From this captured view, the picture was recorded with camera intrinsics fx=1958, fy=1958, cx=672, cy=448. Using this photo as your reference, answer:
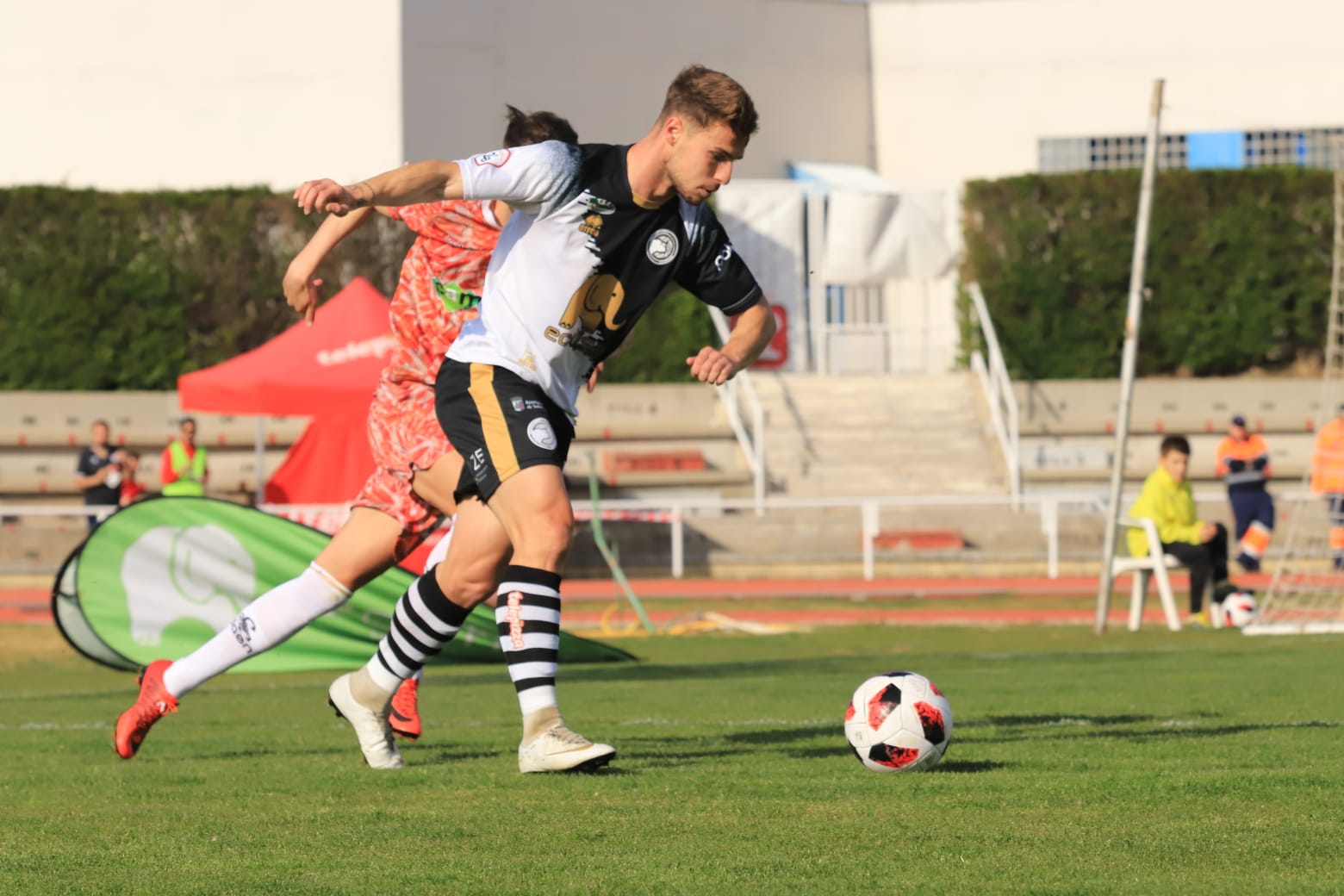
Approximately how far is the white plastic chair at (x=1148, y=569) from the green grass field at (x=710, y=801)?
6436 mm

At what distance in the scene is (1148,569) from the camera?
16297mm

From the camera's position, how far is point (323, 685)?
36.5 ft

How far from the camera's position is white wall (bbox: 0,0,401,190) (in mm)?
32938

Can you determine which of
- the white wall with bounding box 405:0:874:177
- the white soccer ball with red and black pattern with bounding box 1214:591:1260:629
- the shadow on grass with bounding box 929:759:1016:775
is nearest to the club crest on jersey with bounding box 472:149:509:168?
the shadow on grass with bounding box 929:759:1016:775

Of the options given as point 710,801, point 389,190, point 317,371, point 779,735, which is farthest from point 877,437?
point 710,801

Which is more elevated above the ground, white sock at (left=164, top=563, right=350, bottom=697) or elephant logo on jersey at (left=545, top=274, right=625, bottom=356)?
elephant logo on jersey at (left=545, top=274, right=625, bottom=356)

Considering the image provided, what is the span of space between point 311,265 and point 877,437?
2296 centimetres

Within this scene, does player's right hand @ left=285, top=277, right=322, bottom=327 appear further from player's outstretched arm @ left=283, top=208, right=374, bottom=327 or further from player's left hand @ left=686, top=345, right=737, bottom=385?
player's left hand @ left=686, top=345, right=737, bottom=385

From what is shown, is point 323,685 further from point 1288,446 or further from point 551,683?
point 1288,446

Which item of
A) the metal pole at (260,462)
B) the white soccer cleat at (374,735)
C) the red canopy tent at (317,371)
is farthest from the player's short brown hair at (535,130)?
the metal pole at (260,462)

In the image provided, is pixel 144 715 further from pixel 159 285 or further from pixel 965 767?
pixel 159 285

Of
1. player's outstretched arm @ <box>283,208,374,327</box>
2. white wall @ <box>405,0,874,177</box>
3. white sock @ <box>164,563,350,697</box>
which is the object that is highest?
white wall @ <box>405,0,874,177</box>

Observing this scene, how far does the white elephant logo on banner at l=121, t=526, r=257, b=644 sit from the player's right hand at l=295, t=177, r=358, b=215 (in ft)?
20.4

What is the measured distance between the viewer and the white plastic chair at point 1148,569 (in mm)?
15935
